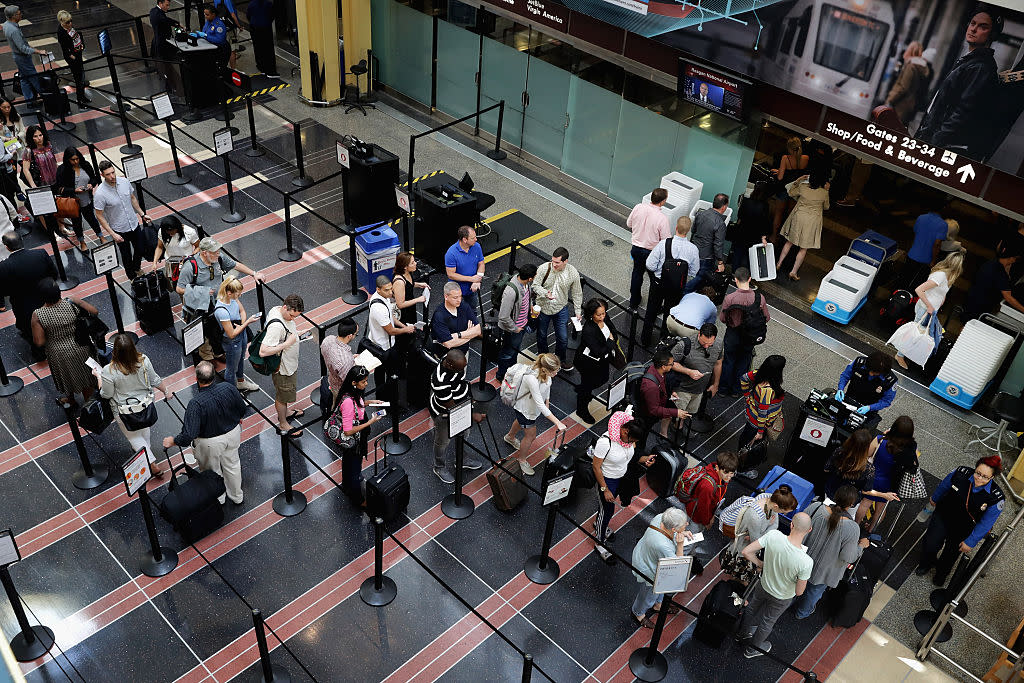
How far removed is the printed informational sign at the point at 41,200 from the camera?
35.1 ft

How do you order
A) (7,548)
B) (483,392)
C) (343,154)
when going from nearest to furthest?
(7,548) → (483,392) → (343,154)

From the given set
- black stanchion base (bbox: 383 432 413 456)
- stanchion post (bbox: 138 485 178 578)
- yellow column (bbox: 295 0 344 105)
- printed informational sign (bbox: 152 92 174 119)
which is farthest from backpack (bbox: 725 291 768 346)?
yellow column (bbox: 295 0 344 105)

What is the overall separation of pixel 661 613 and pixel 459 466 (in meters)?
2.36

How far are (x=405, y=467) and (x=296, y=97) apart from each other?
991 cm

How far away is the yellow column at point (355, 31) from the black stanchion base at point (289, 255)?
5.35 m

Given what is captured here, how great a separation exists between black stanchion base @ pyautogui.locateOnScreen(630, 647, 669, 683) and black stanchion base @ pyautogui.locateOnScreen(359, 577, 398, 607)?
2.20 meters

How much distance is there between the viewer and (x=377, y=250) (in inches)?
451

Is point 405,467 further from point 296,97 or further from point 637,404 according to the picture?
point 296,97

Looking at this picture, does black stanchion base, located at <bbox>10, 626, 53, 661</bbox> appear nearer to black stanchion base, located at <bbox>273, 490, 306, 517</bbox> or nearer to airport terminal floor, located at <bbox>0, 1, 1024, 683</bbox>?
airport terminal floor, located at <bbox>0, 1, 1024, 683</bbox>

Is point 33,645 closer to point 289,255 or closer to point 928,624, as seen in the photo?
point 289,255

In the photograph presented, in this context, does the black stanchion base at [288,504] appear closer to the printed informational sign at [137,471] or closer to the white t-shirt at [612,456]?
the printed informational sign at [137,471]

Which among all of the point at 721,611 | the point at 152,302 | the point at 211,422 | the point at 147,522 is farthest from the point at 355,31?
the point at 721,611

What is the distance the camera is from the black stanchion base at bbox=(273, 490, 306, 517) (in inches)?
347

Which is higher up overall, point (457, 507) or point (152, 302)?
point (152, 302)
